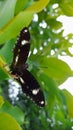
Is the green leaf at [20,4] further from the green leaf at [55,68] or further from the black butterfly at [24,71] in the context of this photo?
the green leaf at [55,68]

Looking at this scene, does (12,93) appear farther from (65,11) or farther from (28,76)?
(28,76)

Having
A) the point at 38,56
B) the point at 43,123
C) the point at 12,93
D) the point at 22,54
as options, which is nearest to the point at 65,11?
the point at 38,56

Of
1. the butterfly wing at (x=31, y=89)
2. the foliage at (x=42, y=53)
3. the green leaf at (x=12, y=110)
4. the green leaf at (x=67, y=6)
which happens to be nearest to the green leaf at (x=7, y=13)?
the foliage at (x=42, y=53)

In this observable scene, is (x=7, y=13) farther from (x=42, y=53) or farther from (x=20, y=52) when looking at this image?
(x=42, y=53)

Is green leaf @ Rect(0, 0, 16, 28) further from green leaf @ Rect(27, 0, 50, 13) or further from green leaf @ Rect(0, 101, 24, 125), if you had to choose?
green leaf @ Rect(0, 101, 24, 125)

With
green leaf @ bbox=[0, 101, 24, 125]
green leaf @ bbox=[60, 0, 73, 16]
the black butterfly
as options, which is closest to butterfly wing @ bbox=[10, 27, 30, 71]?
the black butterfly

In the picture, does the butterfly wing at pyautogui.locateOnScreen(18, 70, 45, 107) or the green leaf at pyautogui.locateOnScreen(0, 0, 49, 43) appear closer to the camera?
the green leaf at pyautogui.locateOnScreen(0, 0, 49, 43)
